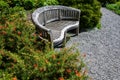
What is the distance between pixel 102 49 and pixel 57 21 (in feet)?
7.20

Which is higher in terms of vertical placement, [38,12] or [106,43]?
[38,12]

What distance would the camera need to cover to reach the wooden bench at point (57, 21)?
9.85 m

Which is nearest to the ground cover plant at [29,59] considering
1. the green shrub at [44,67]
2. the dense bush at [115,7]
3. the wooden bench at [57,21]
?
the green shrub at [44,67]

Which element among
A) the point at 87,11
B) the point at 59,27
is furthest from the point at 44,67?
the point at 87,11

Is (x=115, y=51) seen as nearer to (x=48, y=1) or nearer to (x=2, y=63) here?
(x=48, y=1)

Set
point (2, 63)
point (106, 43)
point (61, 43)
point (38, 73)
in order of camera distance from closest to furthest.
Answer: point (38, 73) < point (2, 63) < point (61, 43) < point (106, 43)

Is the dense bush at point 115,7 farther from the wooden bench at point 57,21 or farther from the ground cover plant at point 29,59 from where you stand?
the ground cover plant at point 29,59

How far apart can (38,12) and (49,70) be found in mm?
4213

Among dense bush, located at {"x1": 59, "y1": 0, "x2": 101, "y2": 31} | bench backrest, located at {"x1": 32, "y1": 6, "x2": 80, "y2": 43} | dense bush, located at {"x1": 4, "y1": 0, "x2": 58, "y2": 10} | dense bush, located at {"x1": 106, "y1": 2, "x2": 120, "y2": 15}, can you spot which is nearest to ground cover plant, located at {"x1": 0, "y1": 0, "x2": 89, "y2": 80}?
bench backrest, located at {"x1": 32, "y1": 6, "x2": 80, "y2": 43}

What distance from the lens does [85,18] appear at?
39.8 ft

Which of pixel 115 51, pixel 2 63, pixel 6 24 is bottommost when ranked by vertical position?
pixel 115 51

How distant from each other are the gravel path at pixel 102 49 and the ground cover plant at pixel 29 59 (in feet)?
5.00

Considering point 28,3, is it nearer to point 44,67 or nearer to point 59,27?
point 59,27

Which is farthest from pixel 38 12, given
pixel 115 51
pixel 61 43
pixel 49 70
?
pixel 49 70
